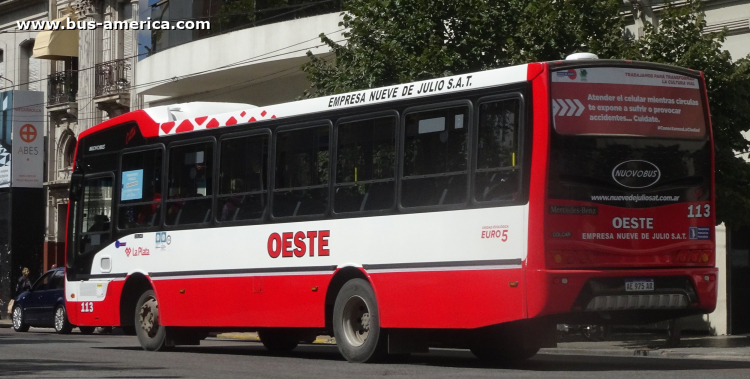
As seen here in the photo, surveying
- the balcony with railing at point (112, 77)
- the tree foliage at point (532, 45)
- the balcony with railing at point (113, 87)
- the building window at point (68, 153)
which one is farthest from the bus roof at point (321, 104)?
the building window at point (68, 153)

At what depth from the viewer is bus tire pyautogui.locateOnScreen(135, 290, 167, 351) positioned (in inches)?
680

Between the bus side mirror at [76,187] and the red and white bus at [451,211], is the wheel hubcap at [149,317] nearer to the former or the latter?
the red and white bus at [451,211]

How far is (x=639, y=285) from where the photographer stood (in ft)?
39.7

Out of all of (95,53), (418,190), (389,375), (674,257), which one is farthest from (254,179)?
(95,53)

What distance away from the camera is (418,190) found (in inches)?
516

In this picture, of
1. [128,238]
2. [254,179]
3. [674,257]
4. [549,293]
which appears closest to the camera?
[549,293]

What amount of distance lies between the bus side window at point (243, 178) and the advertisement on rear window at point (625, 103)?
4468 mm

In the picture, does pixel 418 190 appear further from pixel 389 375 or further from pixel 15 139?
pixel 15 139

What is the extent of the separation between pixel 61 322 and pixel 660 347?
1424 cm

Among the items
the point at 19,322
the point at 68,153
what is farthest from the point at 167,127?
the point at 68,153

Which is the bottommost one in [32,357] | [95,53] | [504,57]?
[32,357]

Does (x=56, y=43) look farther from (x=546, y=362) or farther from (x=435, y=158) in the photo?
(x=435, y=158)

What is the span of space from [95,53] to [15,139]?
3.68m

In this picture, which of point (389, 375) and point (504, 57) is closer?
point (389, 375)
